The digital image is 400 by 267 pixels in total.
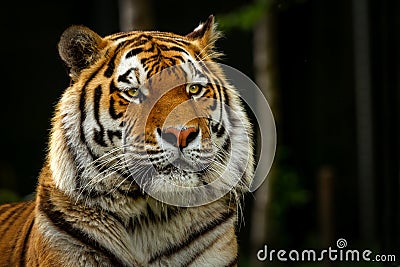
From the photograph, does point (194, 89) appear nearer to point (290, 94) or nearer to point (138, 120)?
point (138, 120)

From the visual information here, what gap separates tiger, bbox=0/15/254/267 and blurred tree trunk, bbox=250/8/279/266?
117 inches

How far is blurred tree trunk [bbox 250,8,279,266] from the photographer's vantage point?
5.72 m

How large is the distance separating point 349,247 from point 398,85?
2335 millimetres

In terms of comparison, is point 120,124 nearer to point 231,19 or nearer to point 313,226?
point 231,19

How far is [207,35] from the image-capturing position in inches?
113

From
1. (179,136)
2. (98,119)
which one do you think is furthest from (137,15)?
(179,136)

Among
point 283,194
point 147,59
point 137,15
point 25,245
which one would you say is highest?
point 137,15

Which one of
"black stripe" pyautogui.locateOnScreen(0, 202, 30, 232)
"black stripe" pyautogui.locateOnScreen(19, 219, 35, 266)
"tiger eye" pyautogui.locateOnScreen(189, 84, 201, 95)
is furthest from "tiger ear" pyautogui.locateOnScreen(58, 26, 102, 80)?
"black stripe" pyautogui.locateOnScreen(0, 202, 30, 232)

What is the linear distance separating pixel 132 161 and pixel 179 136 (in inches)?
8.8

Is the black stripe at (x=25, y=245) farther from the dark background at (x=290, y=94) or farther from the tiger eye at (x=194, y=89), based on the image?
the dark background at (x=290, y=94)

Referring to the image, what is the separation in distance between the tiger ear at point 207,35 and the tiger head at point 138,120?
0.12 meters

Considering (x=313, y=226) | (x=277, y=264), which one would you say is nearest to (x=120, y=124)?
(x=277, y=264)

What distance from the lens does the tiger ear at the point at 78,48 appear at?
2643mm

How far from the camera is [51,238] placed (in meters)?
2.62
